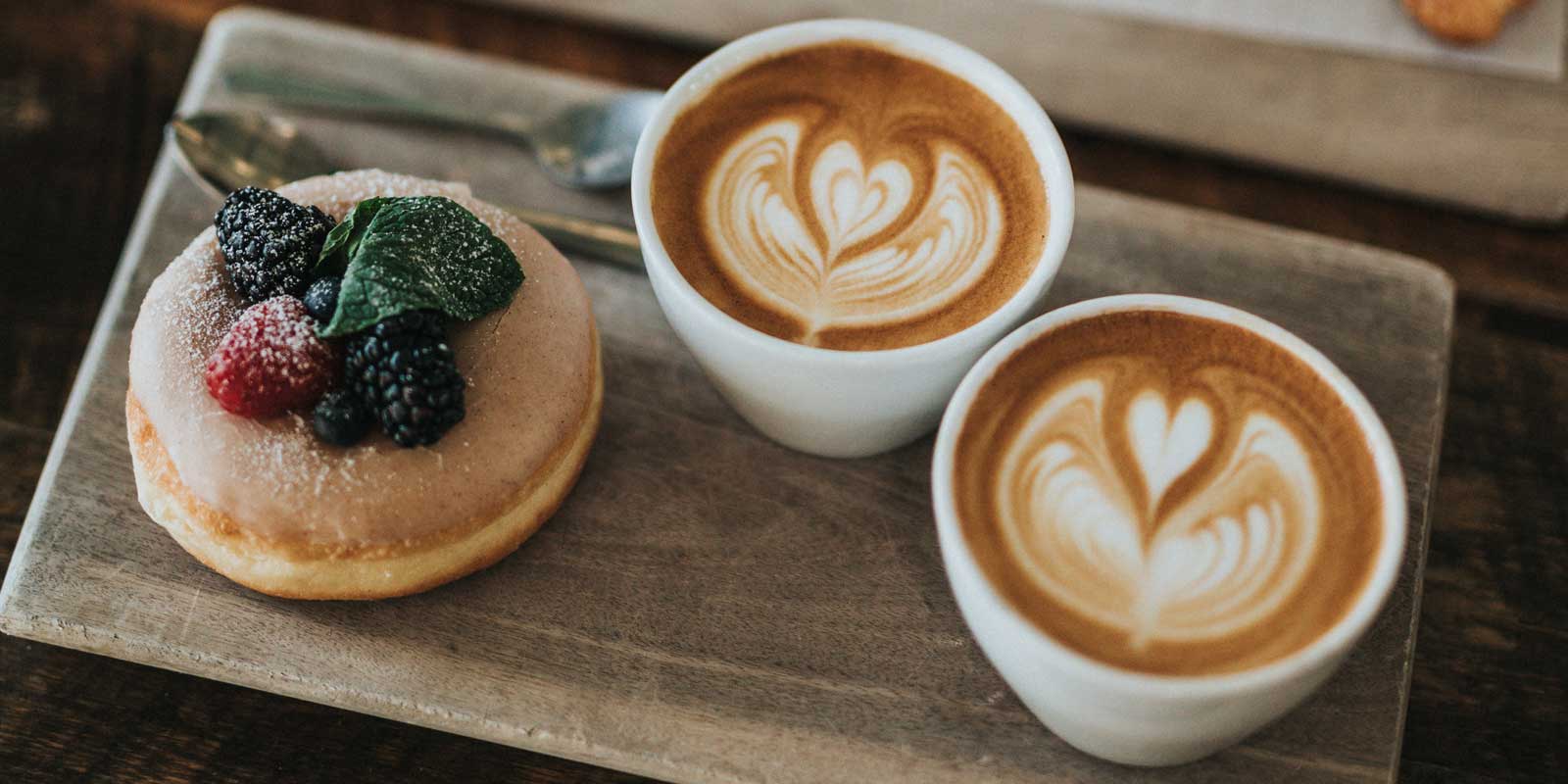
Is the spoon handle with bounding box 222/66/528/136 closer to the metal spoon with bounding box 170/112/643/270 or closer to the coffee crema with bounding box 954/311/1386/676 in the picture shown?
the metal spoon with bounding box 170/112/643/270

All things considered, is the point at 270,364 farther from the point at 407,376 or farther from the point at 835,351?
the point at 835,351

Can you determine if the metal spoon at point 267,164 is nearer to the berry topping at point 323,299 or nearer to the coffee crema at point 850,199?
the coffee crema at point 850,199

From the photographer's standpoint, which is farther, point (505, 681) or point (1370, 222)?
point (1370, 222)

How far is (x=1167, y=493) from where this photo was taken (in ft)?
4.08

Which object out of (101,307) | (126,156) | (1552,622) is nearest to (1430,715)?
(1552,622)

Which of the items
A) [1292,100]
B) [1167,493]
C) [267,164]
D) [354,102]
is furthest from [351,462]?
[1292,100]

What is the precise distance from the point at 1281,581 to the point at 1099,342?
1.02 ft

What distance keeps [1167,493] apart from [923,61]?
2.09 feet

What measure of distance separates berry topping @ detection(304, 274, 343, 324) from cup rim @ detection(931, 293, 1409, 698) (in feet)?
2.08

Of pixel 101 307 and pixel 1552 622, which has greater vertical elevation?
pixel 101 307

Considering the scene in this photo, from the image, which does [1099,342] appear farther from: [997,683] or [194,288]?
[194,288]

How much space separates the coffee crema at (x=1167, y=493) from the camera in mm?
1174

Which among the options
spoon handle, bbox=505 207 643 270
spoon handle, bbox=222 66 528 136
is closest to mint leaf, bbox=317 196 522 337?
spoon handle, bbox=505 207 643 270

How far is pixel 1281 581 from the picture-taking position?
120 cm
